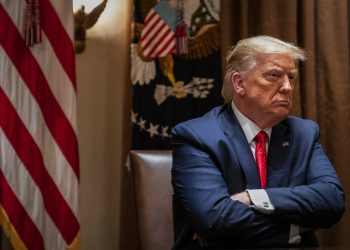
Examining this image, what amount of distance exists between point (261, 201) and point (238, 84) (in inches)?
23.5

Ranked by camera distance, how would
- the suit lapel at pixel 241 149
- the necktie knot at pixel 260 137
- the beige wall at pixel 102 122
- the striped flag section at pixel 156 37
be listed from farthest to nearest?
the beige wall at pixel 102 122 < the striped flag section at pixel 156 37 < the necktie knot at pixel 260 137 < the suit lapel at pixel 241 149

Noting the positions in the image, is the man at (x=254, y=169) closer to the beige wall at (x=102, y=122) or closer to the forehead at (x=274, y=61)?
the forehead at (x=274, y=61)

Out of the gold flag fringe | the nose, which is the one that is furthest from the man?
the gold flag fringe

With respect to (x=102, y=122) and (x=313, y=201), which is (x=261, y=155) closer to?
(x=313, y=201)

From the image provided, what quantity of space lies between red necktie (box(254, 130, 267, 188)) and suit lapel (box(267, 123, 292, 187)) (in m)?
0.02

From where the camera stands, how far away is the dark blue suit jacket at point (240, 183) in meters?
1.76

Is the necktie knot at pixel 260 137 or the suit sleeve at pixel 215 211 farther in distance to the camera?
the necktie knot at pixel 260 137

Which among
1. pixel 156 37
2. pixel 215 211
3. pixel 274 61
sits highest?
pixel 156 37

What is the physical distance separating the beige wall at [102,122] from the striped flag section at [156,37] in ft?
0.58

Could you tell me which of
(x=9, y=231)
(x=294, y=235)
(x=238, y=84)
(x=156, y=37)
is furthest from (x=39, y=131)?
(x=294, y=235)

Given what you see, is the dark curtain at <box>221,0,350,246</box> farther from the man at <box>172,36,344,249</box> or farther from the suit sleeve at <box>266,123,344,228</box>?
the suit sleeve at <box>266,123,344,228</box>

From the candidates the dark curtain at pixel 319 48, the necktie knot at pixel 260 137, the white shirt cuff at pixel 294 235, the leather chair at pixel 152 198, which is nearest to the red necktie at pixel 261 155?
the necktie knot at pixel 260 137

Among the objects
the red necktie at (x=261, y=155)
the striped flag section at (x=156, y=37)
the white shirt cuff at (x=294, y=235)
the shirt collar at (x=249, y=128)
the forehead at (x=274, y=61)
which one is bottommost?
the white shirt cuff at (x=294, y=235)

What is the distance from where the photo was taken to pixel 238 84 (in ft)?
7.14
